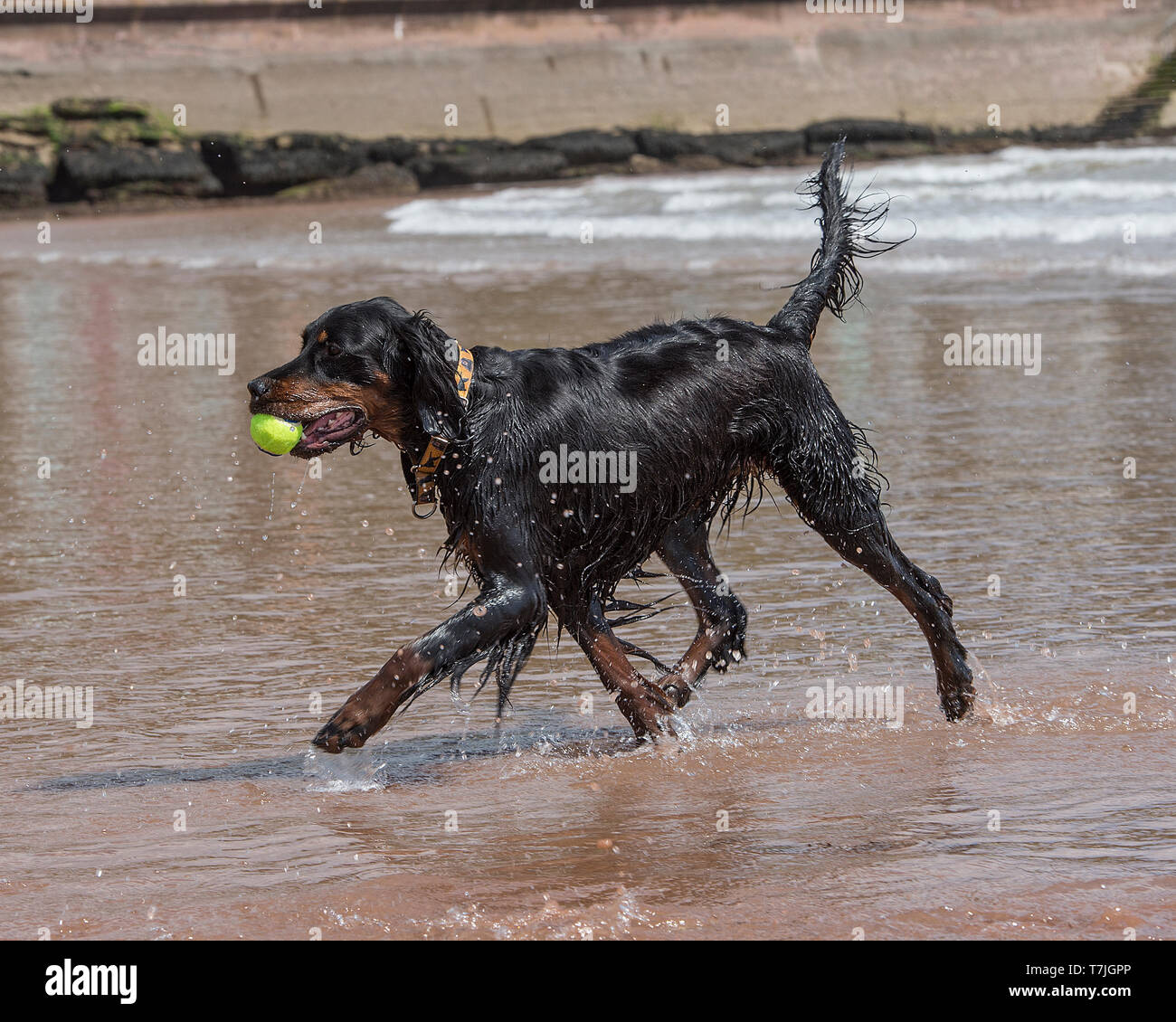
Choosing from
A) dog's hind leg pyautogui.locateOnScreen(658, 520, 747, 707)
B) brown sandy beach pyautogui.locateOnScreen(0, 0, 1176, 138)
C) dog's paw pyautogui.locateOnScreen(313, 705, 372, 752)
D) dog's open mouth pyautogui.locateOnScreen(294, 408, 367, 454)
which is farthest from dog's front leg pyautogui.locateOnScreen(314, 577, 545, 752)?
brown sandy beach pyautogui.locateOnScreen(0, 0, 1176, 138)

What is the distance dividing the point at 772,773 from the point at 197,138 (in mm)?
33261

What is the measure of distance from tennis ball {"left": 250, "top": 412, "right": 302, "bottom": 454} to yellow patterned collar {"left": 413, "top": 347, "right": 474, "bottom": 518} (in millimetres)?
357

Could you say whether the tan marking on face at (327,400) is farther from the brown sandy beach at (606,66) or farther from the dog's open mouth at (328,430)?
the brown sandy beach at (606,66)

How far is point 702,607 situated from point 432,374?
1.48 meters

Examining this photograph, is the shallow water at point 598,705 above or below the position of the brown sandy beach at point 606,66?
below

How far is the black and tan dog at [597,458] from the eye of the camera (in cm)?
458

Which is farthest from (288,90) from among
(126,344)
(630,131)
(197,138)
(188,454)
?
(188,454)

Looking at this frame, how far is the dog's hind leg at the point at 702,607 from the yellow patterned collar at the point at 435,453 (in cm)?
107

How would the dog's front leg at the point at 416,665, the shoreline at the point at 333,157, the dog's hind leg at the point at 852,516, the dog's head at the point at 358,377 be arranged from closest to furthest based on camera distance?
the dog's front leg at the point at 416,665 < the dog's head at the point at 358,377 < the dog's hind leg at the point at 852,516 < the shoreline at the point at 333,157

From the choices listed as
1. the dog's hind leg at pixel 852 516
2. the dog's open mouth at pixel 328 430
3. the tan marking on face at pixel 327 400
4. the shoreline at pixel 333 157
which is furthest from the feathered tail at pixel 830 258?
the shoreline at pixel 333 157

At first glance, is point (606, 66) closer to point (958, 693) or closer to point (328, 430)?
point (958, 693)

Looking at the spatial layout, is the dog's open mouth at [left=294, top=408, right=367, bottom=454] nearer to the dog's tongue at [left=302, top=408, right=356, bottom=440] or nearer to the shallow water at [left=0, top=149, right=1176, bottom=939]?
the dog's tongue at [left=302, top=408, right=356, bottom=440]
